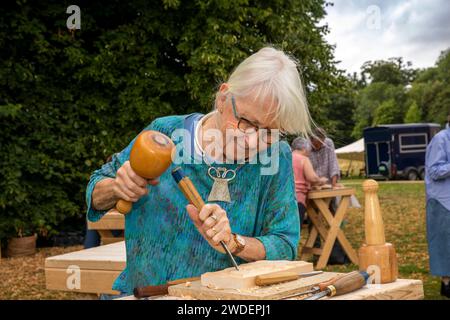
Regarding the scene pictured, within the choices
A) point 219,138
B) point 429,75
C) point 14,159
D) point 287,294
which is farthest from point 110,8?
point 429,75

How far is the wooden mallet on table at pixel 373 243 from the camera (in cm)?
175

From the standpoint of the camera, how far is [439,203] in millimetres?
5441

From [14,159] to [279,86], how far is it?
25.1 feet

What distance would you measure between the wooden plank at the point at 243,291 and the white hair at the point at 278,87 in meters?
0.52

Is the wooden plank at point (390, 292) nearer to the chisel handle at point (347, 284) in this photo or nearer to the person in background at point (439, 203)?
the chisel handle at point (347, 284)

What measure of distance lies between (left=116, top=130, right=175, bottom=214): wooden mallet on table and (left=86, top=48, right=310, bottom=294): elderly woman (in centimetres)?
31

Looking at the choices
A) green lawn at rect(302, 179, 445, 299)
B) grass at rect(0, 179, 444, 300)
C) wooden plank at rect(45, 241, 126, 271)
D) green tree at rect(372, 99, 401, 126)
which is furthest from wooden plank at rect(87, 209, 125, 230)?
green tree at rect(372, 99, 401, 126)

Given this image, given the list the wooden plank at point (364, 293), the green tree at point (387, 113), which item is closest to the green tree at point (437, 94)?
the green tree at point (387, 113)

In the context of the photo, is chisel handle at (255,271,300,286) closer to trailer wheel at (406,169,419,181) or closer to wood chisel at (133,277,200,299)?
wood chisel at (133,277,200,299)

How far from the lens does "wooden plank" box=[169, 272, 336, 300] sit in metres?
1.34

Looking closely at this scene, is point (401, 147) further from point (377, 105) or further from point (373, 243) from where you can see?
point (377, 105)

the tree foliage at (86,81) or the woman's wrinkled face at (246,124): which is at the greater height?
the tree foliage at (86,81)

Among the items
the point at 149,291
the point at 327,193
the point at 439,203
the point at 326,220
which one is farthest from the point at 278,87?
the point at 326,220

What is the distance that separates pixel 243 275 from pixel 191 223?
52 centimetres
